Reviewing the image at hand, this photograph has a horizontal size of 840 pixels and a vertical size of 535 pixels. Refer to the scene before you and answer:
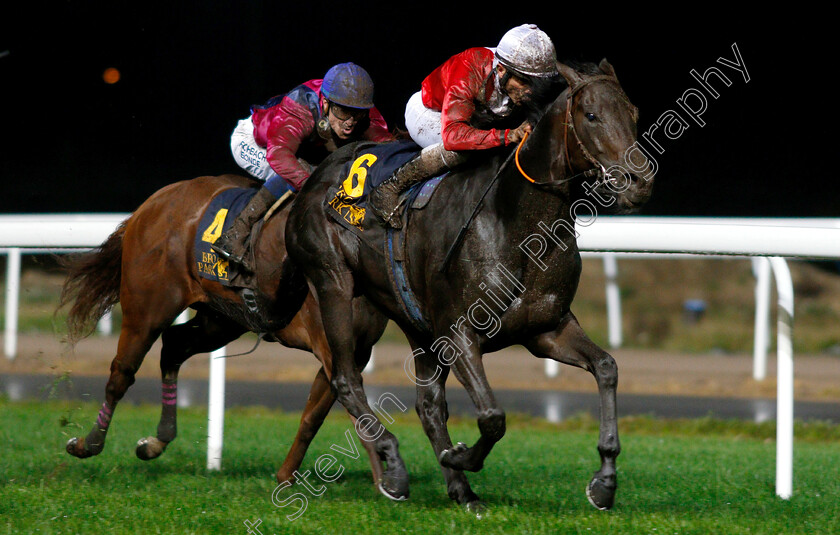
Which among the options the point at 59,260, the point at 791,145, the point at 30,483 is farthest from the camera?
the point at 791,145

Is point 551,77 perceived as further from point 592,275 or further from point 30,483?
point 592,275

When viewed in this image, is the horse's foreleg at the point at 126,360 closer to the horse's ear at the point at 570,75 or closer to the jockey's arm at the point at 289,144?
the jockey's arm at the point at 289,144

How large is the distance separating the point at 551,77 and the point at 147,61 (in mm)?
6991

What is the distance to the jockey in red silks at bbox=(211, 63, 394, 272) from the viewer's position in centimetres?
456

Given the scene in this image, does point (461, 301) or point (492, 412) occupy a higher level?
point (461, 301)

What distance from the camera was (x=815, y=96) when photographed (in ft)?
30.2

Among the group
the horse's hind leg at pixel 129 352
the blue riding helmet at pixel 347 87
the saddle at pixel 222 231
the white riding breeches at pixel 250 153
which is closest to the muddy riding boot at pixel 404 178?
the blue riding helmet at pixel 347 87

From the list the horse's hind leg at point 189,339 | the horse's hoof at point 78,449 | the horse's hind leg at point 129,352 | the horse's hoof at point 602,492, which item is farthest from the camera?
the horse's hind leg at point 189,339

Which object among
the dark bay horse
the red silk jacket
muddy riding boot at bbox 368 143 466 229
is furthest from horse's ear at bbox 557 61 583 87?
muddy riding boot at bbox 368 143 466 229

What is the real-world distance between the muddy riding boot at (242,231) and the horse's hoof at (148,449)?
105 cm

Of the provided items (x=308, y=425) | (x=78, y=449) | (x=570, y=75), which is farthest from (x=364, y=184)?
(x=78, y=449)

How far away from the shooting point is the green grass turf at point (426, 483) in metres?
3.58

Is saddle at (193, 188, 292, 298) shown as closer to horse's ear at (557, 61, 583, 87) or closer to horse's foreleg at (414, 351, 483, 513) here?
horse's foreleg at (414, 351, 483, 513)

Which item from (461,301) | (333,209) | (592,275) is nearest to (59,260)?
(333,209)
